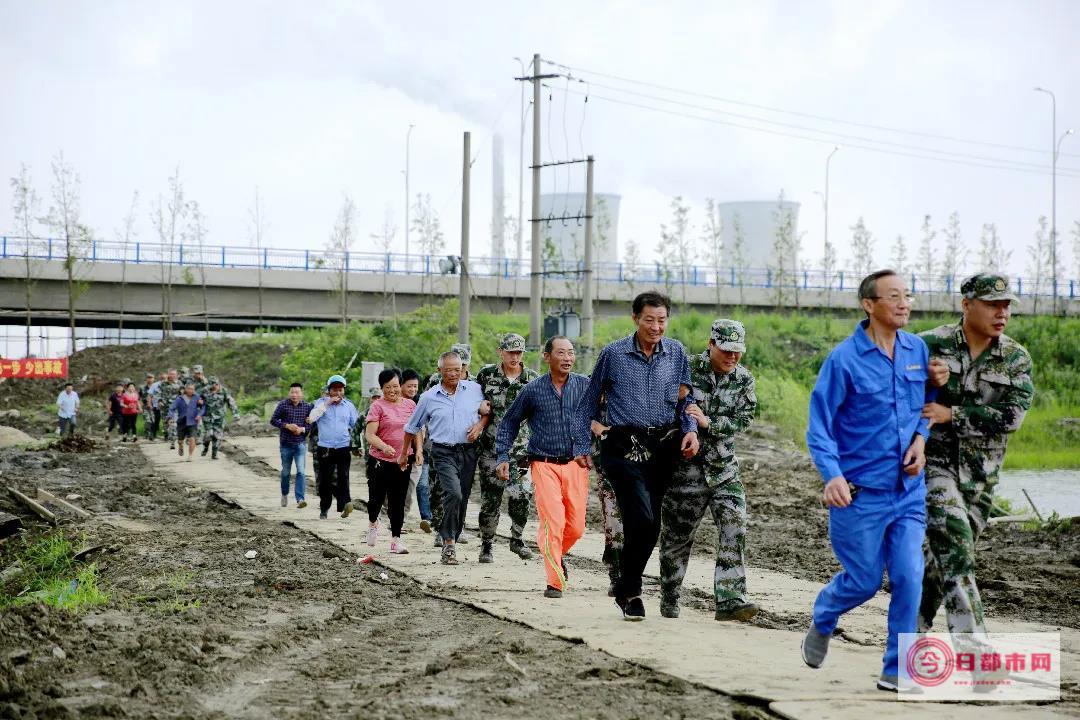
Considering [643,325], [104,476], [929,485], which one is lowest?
[104,476]

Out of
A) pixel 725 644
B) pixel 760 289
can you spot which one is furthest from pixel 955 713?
pixel 760 289

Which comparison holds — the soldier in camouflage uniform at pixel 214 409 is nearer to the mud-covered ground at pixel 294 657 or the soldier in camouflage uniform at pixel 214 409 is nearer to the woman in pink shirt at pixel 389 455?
the woman in pink shirt at pixel 389 455

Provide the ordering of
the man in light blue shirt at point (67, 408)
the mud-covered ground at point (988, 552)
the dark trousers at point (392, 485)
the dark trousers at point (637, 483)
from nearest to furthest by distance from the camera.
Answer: the dark trousers at point (637, 483), the mud-covered ground at point (988, 552), the dark trousers at point (392, 485), the man in light blue shirt at point (67, 408)

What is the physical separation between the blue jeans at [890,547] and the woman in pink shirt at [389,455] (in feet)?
23.8

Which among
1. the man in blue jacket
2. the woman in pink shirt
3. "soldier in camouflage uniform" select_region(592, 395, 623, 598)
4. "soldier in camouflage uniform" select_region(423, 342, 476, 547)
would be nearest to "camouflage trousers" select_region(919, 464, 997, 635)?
the man in blue jacket

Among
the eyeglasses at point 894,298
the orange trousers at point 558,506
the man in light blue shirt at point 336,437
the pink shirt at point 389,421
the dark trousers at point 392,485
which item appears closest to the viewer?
the eyeglasses at point 894,298

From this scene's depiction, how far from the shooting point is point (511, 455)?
41.2 feet

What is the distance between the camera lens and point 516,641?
8.02 m

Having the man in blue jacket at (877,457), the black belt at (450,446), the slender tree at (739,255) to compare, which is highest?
the slender tree at (739,255)

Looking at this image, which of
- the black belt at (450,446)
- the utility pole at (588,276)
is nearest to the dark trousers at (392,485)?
the black belt at (450,446)

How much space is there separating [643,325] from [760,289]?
5631 centimetres

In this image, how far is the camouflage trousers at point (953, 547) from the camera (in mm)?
6617

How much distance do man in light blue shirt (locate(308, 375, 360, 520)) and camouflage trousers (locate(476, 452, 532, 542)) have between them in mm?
4080

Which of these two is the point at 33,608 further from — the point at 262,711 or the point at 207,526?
the point at 207,526
